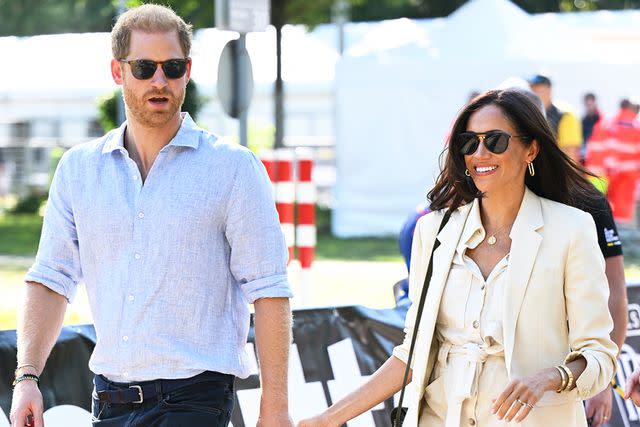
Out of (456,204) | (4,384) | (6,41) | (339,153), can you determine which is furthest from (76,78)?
(456,204)

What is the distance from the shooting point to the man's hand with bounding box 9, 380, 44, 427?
12.9 feet

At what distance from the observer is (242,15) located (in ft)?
33.4

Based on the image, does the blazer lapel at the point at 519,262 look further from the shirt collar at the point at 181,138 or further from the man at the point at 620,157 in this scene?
the man at the point at 620,157

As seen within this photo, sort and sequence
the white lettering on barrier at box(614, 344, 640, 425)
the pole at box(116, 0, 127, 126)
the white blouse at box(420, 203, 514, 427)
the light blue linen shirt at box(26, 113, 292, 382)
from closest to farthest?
the white blouse at box(420, 203, 514, 427)
the light blue linen shirt at box(26, 113, 292, 382)
the white lettering on barrier at box(614, 344, 640, 425)
the pole at box(116, 0, 127, 126)

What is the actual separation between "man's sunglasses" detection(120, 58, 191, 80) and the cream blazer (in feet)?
3.57

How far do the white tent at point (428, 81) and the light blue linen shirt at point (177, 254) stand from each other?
16486 millimetres

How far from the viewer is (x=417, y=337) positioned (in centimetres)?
399

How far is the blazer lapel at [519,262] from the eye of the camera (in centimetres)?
373

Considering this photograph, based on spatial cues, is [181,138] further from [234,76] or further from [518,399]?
[234,76]

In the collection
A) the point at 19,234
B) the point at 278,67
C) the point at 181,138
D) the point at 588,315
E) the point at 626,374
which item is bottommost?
the point at 19,234

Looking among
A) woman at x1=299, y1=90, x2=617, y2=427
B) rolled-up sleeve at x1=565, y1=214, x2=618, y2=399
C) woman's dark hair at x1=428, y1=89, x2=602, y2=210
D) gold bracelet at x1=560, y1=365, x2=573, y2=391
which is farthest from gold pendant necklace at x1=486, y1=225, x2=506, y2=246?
gold bracelet at x1=560, y1=365, x2=573, y2=391

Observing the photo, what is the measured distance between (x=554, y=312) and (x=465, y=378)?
344mm

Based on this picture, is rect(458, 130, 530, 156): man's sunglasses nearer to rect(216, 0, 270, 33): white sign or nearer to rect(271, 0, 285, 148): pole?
rect(216, 0, 270, 33): white sign

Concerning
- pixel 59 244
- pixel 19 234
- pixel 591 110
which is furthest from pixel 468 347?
pixel 19 234
